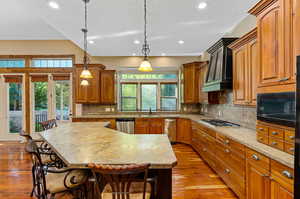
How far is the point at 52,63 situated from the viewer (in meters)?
6.09

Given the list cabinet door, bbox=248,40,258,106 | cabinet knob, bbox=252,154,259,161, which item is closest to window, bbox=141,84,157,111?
cabinet door, bbox=248,40,258,106

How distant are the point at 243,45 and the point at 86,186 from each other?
3.13m

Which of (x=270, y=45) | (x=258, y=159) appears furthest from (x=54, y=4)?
(x=258, y=159)

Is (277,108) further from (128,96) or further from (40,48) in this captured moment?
(40,48)

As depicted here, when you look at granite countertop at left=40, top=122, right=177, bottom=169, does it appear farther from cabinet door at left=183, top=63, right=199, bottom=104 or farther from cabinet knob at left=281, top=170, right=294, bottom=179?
cabinet door at left=183, top=63, right=199, bottom=104

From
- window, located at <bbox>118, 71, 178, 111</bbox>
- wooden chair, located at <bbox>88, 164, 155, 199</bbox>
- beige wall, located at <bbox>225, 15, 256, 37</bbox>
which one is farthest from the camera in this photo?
window, located at <bbox>118, 71, 178, 111</bbox>

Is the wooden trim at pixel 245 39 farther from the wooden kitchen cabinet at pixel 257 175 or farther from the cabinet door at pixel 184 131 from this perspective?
the cabinet door at pixel 184 131

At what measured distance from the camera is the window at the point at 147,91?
20.9 feet

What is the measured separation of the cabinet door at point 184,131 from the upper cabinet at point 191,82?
0.68 meters

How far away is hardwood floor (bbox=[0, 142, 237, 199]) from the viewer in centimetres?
268

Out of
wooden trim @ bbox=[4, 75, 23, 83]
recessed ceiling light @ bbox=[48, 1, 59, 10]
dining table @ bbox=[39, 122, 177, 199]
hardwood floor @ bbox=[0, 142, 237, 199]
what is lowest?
hardwood floor @ bbox=[0, 142, 237, 199]

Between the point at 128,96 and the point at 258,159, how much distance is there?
493 cm

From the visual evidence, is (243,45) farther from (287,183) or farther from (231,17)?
(287,183)

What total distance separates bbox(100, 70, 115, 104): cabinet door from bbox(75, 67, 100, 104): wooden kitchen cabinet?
15 cm
